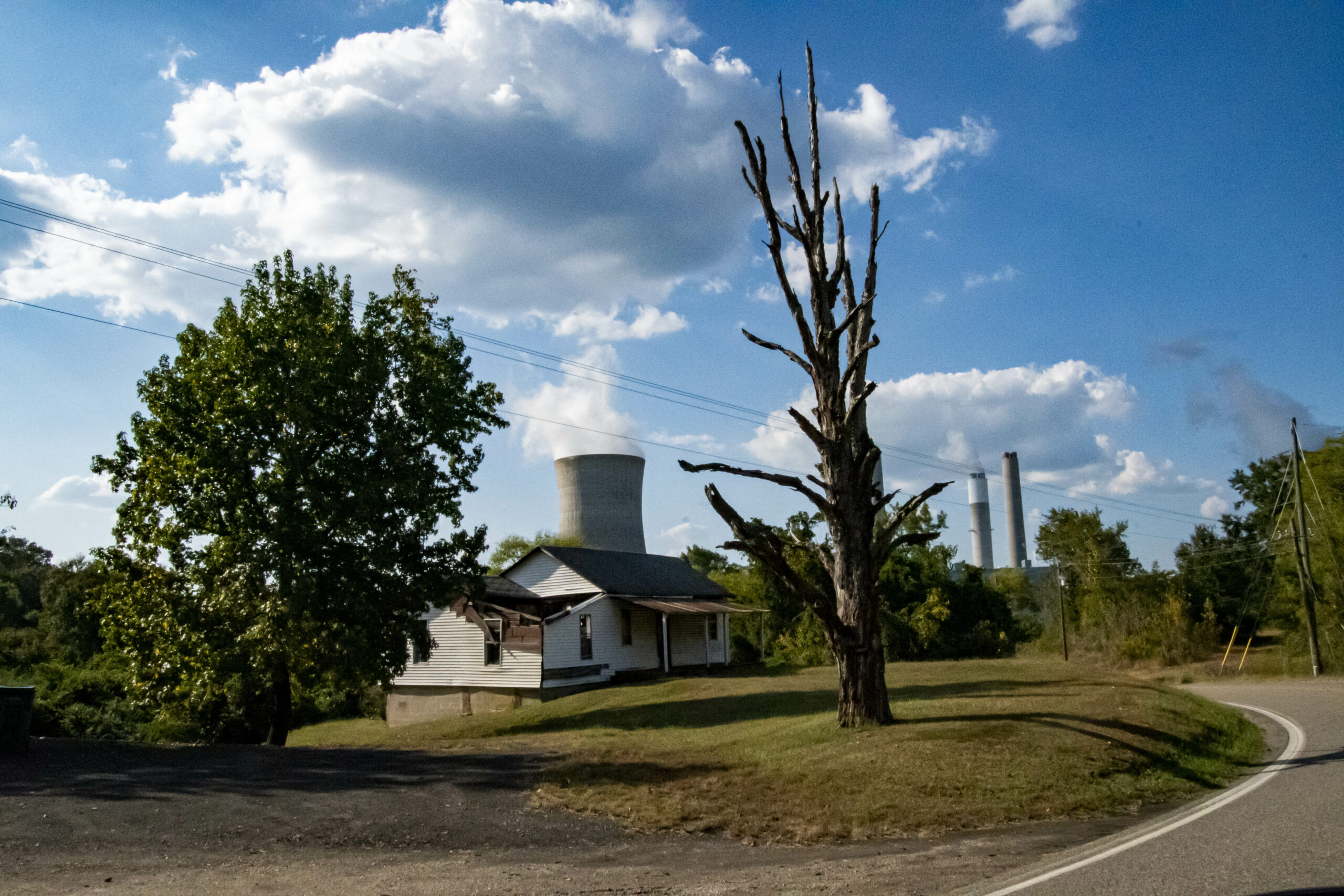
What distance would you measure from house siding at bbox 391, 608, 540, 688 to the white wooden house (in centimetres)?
4

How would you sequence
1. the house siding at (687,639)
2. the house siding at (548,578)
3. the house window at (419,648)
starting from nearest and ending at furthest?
the house window at (419,648) → the house siding at (548,578) → the house siding at (687,639)

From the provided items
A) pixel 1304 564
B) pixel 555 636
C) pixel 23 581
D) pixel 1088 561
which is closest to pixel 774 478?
pixel 555 636

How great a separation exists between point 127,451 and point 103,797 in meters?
12.1

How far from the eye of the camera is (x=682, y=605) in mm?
35750

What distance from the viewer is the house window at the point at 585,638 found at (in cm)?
3231

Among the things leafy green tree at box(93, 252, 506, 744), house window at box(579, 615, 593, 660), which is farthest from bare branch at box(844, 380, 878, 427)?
house window at box(579, 615, 593, 660)

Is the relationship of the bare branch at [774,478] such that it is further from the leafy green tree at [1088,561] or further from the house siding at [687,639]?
the leafy green tree at [1088,561]

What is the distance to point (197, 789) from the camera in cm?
1186

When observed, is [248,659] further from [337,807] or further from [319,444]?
[337,807]

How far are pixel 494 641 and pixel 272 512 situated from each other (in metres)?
13.2

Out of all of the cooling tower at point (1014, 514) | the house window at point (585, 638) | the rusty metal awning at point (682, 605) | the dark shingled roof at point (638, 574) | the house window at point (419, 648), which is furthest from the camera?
the cooling tower at point (1014, 514)

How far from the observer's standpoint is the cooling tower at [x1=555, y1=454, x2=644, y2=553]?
154ft

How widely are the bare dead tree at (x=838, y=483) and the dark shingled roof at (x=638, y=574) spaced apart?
19663 mm

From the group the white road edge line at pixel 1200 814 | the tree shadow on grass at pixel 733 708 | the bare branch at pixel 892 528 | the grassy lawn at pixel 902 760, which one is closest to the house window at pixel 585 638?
the tree shadow on grass at pixel 733 708
